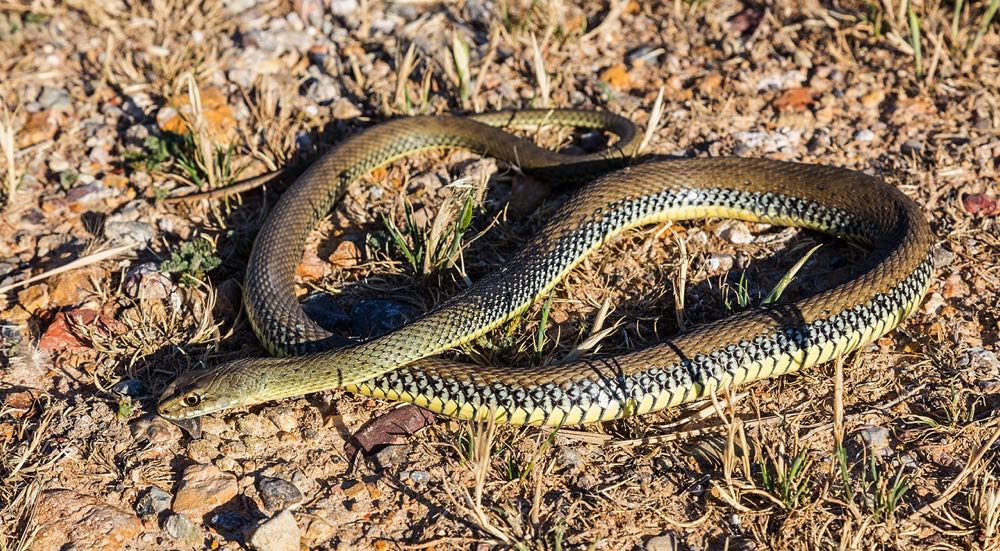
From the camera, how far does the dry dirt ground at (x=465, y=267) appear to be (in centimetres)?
506

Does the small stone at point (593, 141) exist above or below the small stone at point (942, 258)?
above

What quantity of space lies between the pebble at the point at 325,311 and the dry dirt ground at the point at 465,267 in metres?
0.03

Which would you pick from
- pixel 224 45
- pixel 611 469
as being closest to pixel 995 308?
pixel 611 469

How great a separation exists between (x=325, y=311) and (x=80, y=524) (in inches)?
85.4

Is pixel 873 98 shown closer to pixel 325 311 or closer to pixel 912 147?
pixel 912 147

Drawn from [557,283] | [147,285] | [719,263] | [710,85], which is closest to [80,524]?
[147,285]

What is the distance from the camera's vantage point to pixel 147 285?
21.5 ft

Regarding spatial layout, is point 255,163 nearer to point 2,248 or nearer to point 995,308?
point 2,248

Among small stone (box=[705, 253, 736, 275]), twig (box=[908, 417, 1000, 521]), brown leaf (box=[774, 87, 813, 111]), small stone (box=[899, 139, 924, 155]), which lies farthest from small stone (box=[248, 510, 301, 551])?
small stone (box=[899, 139, 924, 155])

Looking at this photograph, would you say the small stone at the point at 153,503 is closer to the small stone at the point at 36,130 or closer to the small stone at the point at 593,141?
the small stone at the point at 36,130

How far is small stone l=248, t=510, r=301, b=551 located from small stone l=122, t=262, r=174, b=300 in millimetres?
2368

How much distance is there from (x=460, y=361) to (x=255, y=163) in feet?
10.2

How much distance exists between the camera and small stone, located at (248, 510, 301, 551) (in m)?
4.85

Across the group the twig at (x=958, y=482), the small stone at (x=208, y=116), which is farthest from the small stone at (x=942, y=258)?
the small stone at (x=208, y=116)
